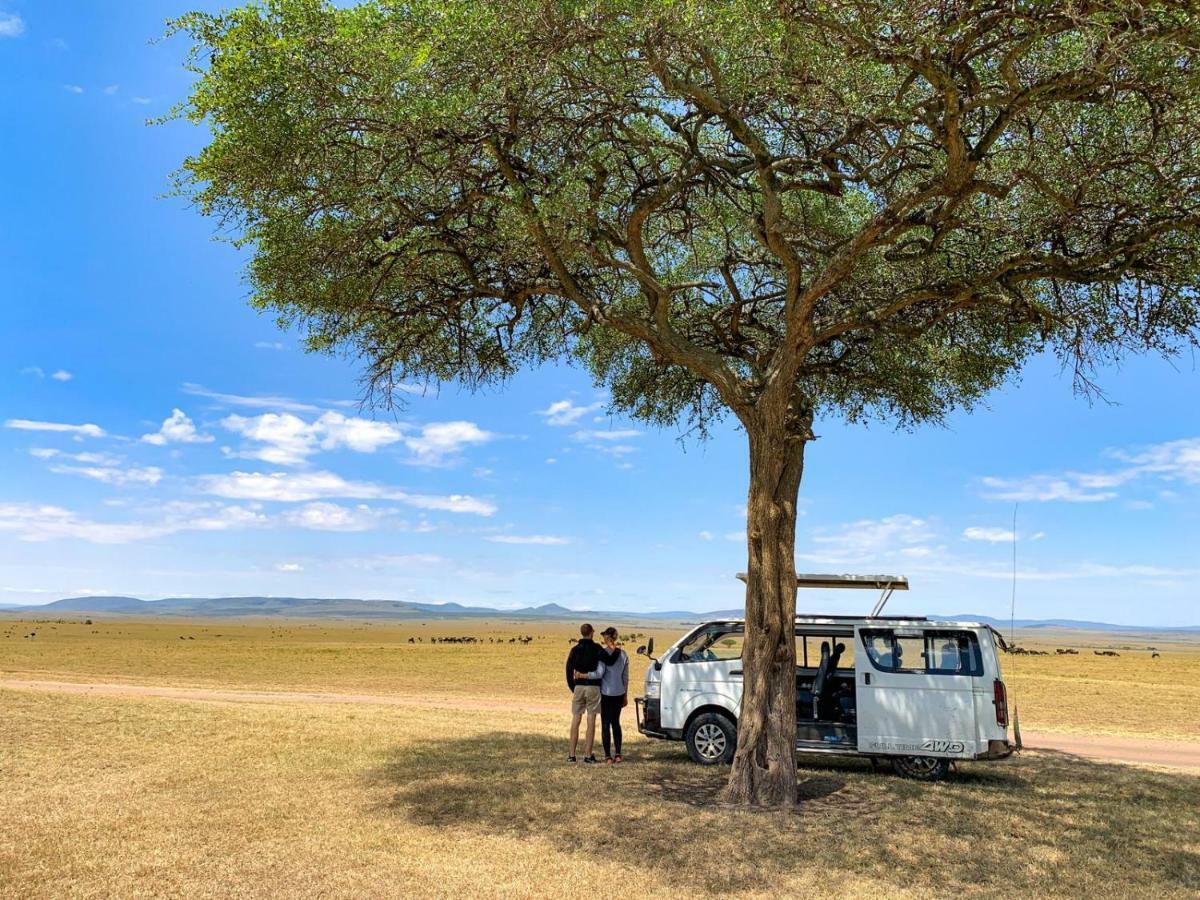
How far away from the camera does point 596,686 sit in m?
13.9

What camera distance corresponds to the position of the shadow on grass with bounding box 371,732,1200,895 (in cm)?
874

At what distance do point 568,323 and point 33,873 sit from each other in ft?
37.7

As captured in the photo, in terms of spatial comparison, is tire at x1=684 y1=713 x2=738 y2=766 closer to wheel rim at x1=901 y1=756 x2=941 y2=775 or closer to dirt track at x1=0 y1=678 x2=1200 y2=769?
wheel rim at x1=901 y1=756 x2=941 y2=775

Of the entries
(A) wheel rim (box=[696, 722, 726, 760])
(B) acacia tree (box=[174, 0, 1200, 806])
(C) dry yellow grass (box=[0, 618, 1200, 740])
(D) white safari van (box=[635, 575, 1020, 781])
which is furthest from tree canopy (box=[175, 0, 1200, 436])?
(C) dry yellow grass (box=[0, 618, 1200, 740])

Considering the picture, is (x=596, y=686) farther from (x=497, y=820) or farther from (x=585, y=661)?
(x=497, y=820)

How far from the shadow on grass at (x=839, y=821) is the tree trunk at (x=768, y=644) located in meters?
0.51

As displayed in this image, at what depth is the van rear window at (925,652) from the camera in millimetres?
12828

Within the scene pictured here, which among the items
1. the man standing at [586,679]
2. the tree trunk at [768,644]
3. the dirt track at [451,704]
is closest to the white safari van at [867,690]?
the man standing at [586,679]

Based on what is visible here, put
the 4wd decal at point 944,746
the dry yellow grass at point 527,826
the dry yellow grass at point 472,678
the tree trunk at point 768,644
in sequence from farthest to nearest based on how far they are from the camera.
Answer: the dry yellow grass at point 472,678, the 4wd decal at point 944,746, the tree trunk at point 768,644, the dry yellow grass at point 527,826

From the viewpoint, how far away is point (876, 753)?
42.5 feet

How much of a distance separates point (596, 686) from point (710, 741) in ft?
6.18

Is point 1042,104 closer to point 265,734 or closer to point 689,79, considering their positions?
point 689,79

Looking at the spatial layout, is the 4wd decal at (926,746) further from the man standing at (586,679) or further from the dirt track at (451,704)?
the dirt track at (451,704)

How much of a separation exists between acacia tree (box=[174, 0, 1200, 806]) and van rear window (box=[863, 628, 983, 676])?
7.74ft
